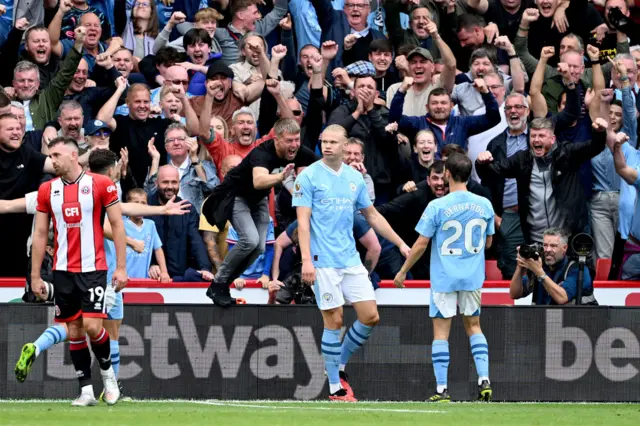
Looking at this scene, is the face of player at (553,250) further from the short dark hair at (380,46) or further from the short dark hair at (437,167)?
the short dark hair at (380,46)

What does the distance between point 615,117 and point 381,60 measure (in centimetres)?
300

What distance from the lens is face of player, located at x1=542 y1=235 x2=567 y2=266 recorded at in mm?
13562

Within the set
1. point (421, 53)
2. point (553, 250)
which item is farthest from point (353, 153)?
point (553, 250)

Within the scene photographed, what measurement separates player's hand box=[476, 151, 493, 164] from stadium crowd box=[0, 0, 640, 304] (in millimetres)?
28

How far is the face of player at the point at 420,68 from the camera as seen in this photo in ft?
52.2

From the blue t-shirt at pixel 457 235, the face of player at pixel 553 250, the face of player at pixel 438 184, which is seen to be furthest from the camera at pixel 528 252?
the face of player at pixel 438 184

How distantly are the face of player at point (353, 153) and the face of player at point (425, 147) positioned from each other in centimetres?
97

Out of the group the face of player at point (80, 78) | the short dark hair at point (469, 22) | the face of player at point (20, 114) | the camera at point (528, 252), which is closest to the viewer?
the camera at point (528, 252)

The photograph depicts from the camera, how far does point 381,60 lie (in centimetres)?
1644

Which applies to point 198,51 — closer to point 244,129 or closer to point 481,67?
point 244,129

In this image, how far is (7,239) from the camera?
46.2ft

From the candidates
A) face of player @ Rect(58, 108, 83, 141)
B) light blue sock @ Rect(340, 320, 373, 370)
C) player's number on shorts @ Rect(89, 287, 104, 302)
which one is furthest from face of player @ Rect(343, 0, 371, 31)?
player's number on shorts @ Rect(89, 287, 104, 302)

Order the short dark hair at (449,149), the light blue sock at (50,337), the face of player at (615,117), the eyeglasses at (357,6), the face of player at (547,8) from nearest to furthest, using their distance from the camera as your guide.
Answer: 1. the light blue sock at (50,337)
2. the short dark hair at (449,149)
3. the face of player at (615,117)
4. the eyeglasses at (357,6)
5. the face of player at (547,8)

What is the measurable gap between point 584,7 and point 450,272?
309 inches
